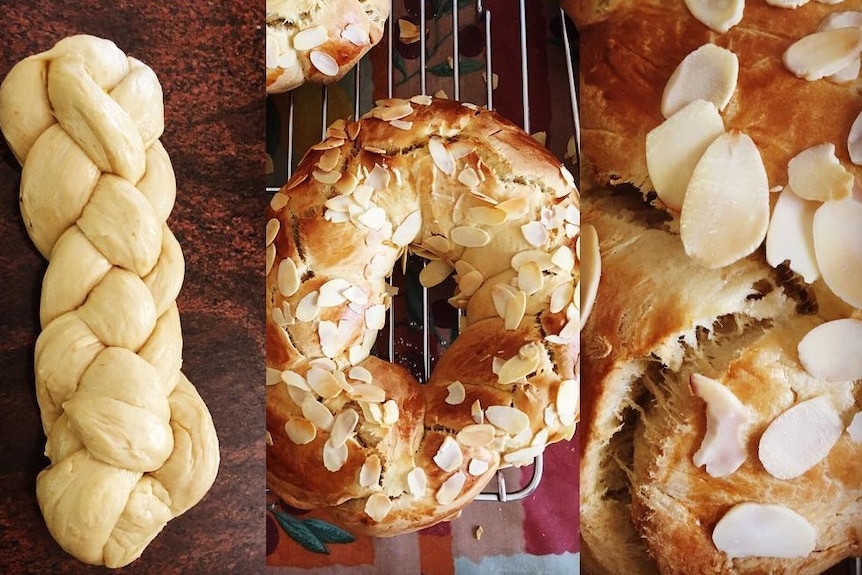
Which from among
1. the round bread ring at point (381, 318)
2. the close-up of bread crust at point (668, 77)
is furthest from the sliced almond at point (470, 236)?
the close-up of bread crust at point (668, 77)

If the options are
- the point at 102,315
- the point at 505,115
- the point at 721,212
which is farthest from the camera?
the point at 505,115

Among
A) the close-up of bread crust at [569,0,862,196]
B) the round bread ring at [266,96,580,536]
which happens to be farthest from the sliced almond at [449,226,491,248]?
the close-up of bread crust at [569,0,862,196]

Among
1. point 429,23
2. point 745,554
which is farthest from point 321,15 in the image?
point 745,554

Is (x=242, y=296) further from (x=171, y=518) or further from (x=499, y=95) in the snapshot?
(x=499, y=95)

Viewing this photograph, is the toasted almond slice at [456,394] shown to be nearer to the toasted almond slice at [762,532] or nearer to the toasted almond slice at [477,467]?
the toasted almond slice at [477,467]

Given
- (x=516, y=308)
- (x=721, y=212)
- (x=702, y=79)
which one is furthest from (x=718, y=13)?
(x=516, y=308)

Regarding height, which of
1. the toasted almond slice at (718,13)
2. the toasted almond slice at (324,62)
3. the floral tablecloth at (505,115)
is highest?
the toasted almond slice at (718,13)

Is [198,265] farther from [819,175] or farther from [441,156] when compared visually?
[819,175]
